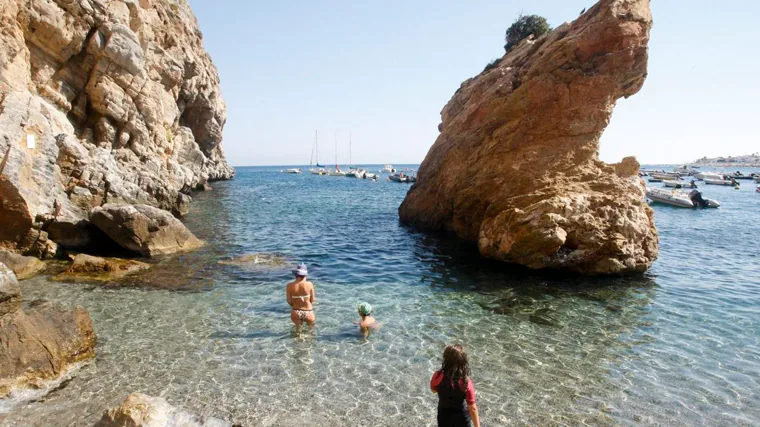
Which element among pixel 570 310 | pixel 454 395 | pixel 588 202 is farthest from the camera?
pixel 588 202

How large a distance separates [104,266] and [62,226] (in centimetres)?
366

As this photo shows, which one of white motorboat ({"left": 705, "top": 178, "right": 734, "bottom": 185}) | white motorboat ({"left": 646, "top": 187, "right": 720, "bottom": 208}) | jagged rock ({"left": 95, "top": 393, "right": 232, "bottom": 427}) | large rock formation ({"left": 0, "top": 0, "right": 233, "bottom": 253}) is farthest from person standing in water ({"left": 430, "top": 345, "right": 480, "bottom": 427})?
white motorboat ({"left": 705, "top": 178, "right": 734, "bottom": 185})

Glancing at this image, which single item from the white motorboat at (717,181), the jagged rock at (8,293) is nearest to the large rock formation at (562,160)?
the jagged rock at (8,293)

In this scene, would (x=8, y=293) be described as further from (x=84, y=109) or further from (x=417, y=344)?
(x=84, y=109)

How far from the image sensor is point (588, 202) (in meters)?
15.9

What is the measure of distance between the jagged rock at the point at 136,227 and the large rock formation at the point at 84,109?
136 centimetres

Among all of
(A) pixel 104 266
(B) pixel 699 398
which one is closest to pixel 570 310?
(B) pixel 699 398

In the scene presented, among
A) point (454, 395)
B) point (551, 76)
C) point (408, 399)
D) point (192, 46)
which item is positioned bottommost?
point (408, 399)

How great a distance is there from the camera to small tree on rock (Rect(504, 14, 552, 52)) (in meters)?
29.5

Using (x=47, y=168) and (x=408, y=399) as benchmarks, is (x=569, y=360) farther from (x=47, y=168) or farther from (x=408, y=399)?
(x=47, y=168)

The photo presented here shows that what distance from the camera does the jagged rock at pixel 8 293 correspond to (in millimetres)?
8633

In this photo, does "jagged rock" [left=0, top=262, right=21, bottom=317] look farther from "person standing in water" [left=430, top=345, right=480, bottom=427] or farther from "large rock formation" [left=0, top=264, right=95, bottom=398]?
"person standing in water" [left=430, top=345, right=480, bottom=427]

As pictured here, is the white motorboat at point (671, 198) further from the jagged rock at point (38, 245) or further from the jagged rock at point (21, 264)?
the jagged rock at point (21, 264)

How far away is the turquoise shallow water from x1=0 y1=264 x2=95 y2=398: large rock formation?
48 centimetres
